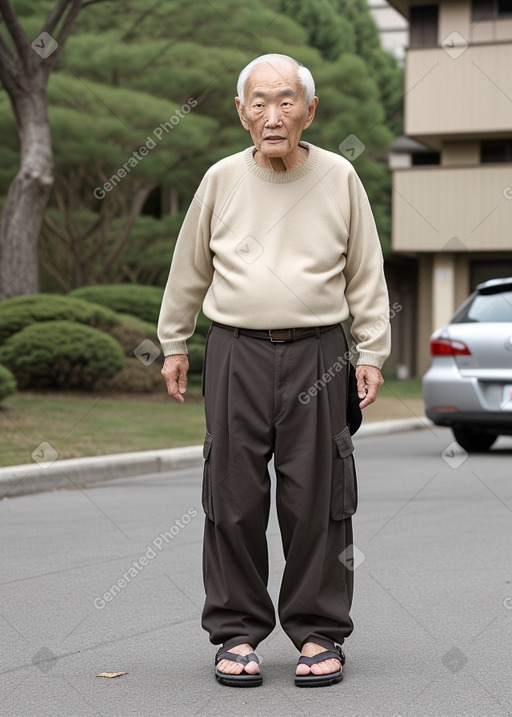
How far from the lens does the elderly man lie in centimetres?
407

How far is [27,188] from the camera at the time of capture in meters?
19.5

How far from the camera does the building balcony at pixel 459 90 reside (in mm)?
29156

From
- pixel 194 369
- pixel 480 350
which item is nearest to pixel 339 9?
pixel 194 369

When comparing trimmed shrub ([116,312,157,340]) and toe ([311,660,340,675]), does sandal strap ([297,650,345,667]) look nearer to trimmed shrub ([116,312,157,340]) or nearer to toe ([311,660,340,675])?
toe ([311,660,340,675])

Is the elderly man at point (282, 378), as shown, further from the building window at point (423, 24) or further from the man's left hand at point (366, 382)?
the building window at point (423, 24)

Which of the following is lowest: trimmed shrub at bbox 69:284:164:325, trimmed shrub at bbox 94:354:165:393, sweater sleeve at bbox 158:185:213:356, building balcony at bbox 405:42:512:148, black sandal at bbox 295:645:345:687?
trimmed shrub at bbox 94:354:165:393

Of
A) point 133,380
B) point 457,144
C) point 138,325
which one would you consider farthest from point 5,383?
point 457,144

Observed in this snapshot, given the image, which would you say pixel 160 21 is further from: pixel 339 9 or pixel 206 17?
pixel 339 9

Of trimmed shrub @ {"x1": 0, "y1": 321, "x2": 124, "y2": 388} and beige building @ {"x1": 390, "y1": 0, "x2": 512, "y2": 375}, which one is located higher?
beige building @ {"x1": 390, "y1": 0, "x2": 512, "y2": 375}

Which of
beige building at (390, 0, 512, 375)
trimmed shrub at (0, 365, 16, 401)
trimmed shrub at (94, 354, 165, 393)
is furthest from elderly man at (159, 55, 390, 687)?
beige building at (390, 0, 512, 375)

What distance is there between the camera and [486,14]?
3031 centimetres

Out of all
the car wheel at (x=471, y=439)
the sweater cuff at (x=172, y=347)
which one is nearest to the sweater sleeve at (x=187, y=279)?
the sweater cuff at (x=172, y=347)

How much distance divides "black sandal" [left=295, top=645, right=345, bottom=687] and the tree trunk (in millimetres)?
15831

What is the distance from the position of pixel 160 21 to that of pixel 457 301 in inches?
394
